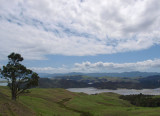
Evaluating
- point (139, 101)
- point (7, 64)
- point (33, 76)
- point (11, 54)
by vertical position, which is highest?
point (11, 54)

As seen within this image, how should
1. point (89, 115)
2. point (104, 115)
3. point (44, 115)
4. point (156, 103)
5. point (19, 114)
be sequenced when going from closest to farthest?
point (19, 114) → point (44, 115) → point (104, 115) → point (89, 115) → point (156, 103)

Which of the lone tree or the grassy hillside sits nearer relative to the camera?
the grassy hillside

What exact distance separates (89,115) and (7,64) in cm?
3450

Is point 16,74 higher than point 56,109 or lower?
higher

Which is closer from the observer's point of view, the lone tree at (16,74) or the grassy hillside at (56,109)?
the grassy hillside at (56,109)

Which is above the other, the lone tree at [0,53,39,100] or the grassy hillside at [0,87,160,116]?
the lone tree at [0,53,39,100]

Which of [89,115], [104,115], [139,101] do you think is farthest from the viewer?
[139,101]

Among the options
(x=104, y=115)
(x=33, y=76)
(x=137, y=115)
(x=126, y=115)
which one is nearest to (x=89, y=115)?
(x=104, y=115)

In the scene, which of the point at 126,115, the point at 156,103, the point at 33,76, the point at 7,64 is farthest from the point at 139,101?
the point at 7,64

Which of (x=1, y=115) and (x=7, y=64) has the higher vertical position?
(x=7, y=64)

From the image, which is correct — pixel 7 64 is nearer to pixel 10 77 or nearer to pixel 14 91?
pixel 10 77

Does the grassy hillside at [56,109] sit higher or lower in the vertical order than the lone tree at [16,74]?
lower

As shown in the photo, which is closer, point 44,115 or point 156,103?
point 44,115

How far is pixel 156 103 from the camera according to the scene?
113125 mm
